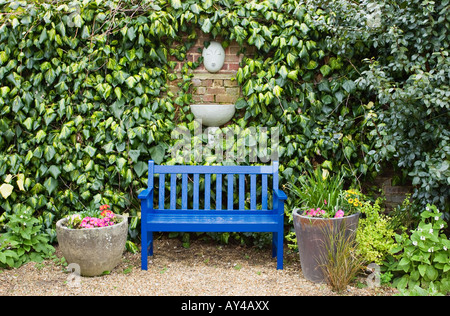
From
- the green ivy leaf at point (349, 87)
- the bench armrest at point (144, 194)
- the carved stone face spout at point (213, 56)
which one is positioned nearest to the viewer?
the bench armrest at point (144, 194)

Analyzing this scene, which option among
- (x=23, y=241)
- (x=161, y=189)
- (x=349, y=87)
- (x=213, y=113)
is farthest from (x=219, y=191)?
(x=23, y=241)

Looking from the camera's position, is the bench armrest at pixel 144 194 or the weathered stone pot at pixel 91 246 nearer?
the weathered stone pot at pixel 91 246

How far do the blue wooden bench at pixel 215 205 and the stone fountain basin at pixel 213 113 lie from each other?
517 mm

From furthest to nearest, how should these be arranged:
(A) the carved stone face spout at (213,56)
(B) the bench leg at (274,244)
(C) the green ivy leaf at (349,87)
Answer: (A) the carved stone face spout at (213,56), (C) the green ivy leaf at (349,87), (B) the bench leg at (274,244)

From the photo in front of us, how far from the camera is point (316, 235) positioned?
128 inches

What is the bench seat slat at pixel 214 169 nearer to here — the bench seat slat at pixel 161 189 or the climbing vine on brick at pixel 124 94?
the bench seat slat at pixel 161 189

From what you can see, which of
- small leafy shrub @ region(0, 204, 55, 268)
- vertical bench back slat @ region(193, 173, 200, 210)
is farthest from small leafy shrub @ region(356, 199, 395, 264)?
small leafy shrub @ region(0, 204, 55, 268)

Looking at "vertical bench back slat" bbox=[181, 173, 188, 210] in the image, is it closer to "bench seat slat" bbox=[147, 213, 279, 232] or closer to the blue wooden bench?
the blue wooden bench

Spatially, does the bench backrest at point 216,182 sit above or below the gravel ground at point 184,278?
above

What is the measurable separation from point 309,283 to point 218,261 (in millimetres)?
888

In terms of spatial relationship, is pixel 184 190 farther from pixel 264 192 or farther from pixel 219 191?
pixel 264 192

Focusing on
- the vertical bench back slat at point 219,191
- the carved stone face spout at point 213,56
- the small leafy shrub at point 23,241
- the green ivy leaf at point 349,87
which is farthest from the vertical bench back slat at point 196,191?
the green ivy leaf at point 349,87

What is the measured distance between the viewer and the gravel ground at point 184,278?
3162mm

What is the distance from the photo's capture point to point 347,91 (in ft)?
13.0
